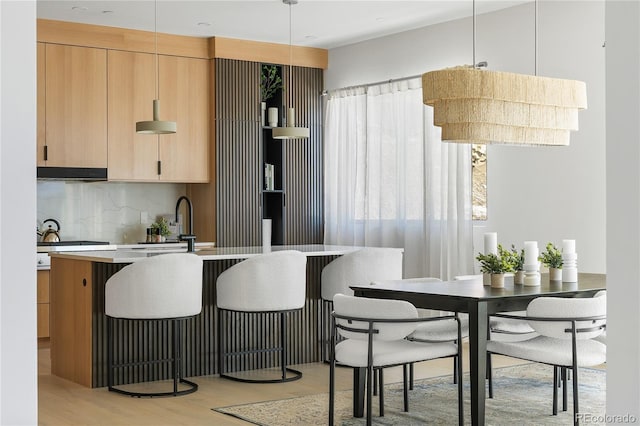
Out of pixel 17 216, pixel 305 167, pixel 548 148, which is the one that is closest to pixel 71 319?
pixel 305 167

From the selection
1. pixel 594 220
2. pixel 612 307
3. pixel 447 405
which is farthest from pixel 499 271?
pixel 612 307

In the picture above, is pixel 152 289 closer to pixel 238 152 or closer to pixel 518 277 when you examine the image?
pixel 518 277

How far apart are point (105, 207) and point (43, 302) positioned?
4.03ft

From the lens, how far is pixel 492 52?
7.11 meters

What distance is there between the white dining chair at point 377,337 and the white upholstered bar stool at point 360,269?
1819 mm

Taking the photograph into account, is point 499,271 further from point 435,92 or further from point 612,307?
point 612,307

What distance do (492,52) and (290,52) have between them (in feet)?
7.41

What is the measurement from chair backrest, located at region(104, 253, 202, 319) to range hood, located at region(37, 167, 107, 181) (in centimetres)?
247

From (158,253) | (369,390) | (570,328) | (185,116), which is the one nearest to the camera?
(369,390)

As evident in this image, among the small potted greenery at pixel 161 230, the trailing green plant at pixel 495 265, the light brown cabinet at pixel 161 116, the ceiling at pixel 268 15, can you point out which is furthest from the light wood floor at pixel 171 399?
the ceiling at pixel 268 15

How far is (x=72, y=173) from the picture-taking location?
7441mm

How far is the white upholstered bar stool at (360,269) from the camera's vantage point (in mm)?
6039

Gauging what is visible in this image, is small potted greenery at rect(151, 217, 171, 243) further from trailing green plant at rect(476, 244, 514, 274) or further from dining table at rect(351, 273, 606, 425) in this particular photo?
trailing green plant at rect(476, 244, 514, 274)

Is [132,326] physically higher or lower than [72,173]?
lower
